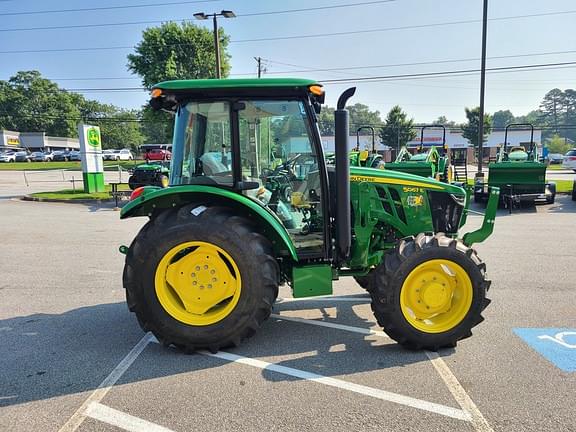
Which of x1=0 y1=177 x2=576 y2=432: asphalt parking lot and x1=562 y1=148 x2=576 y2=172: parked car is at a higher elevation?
x1=562 y1=148 x2=576 y2=172: parked car

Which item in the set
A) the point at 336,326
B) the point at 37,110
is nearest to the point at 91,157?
the point at 336,326

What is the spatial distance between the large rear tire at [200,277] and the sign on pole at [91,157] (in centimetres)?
1563

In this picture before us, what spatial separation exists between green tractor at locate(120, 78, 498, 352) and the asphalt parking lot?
316 mm

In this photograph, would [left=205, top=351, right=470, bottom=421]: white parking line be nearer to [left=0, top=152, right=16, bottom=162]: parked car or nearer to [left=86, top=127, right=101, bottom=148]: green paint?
[left=86, top=127, right=101, bottom=148]: green paint

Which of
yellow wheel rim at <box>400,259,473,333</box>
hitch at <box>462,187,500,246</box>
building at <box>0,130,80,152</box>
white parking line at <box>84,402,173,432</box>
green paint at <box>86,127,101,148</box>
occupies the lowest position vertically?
white parking line at <box>84,402,173,432</box>

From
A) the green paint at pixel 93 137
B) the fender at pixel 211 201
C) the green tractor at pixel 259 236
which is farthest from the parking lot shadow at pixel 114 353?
the green paint at pixel 93 137

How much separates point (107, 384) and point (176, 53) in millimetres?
40888

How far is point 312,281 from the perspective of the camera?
3807mm

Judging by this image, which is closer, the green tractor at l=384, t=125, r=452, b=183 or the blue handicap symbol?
the blue handicap symbol

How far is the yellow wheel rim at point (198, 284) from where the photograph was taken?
3.64 metres

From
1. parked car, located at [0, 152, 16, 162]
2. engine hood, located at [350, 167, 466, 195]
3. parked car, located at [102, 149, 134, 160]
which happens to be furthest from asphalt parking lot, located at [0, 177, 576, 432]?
parked car, located at [102, 149, 134, 160]

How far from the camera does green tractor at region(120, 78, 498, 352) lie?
3576 millimetres

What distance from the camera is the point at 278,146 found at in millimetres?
3895

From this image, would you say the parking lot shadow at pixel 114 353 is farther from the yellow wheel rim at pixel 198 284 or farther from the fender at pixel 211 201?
the fender at pixel 211 201
